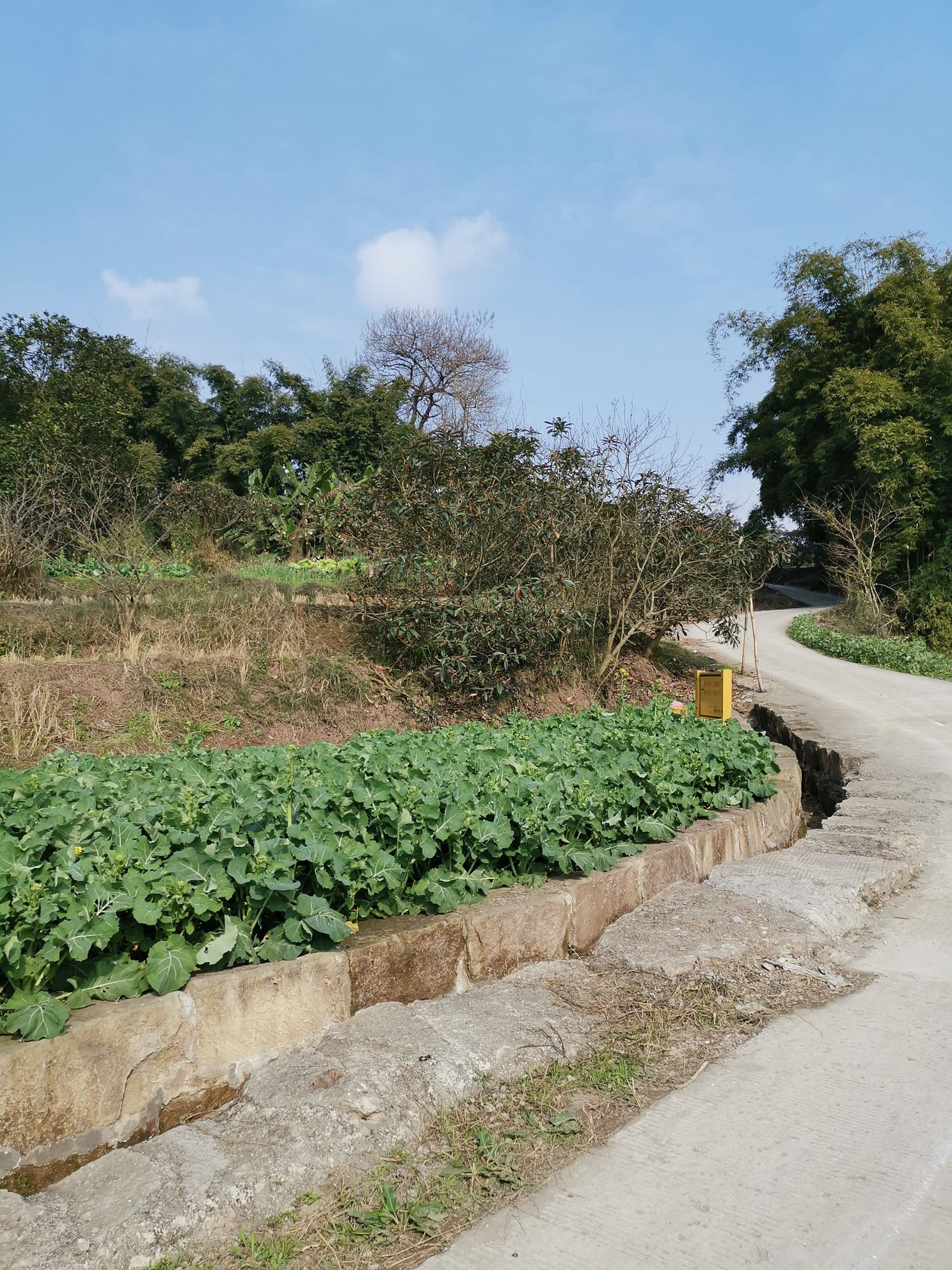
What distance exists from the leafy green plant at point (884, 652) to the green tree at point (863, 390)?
4.39m

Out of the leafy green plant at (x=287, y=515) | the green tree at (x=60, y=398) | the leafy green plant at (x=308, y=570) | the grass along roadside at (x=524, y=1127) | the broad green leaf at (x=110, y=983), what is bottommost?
the grass along roadside at (x=524, y=1127)

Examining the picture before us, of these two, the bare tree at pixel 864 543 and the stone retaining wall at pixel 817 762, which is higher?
the bare tree at pixel 864 543

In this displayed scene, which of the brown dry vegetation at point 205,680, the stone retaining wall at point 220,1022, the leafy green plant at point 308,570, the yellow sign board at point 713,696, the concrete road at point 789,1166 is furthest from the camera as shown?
the leafy green plant at point 308,570

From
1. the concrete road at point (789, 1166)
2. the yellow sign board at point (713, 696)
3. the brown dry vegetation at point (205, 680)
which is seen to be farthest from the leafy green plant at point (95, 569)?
the concrete road at point (789, 1166)

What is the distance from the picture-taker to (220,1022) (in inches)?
98.8

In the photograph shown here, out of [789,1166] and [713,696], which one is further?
[713,696]

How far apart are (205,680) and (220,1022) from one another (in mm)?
5757

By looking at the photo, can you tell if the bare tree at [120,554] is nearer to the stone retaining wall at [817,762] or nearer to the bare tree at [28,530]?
the bare tree at [28,530]

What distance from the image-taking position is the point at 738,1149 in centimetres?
229

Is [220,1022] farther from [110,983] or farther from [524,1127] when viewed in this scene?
[524,1127]

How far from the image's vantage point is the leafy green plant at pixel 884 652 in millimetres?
17969

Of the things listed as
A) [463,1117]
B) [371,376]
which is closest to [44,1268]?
[463,1117]

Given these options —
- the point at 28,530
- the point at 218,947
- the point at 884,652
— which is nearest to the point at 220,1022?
the point at 218,947

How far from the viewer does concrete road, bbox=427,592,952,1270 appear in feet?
6.31
